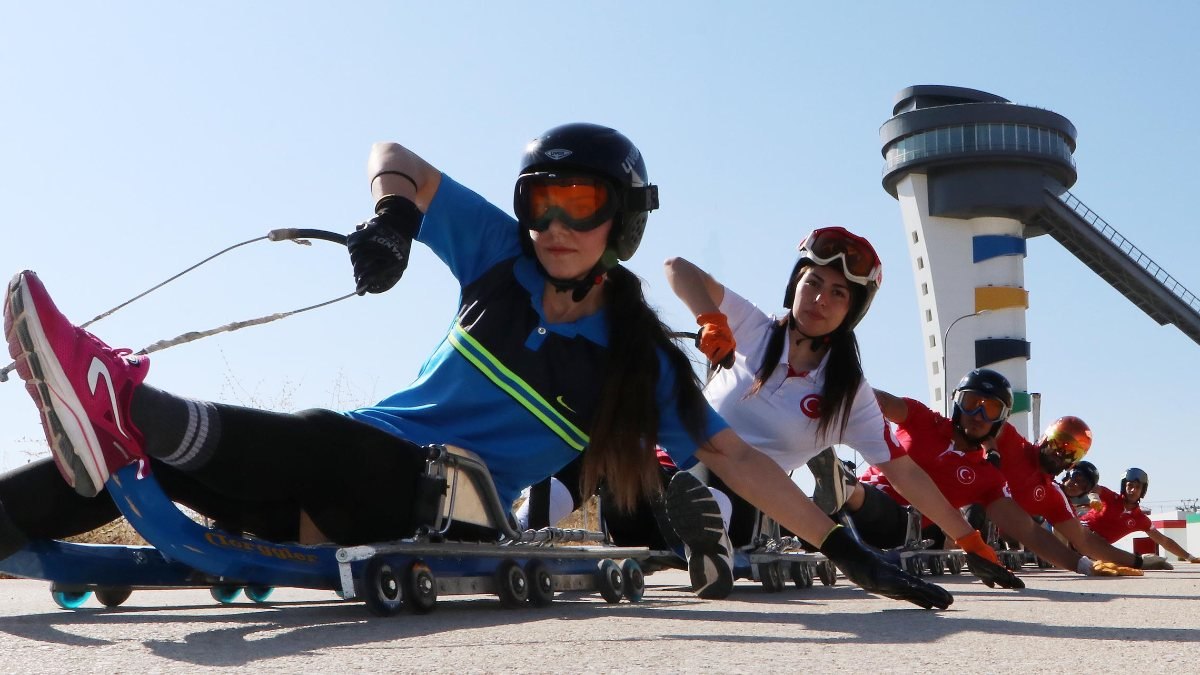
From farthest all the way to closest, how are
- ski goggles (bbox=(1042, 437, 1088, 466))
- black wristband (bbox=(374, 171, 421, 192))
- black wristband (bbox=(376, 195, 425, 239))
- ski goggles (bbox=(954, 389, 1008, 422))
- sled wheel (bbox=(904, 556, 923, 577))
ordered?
ski goggles (bbox=(1042, 437, 1088, 466)), ski goggles (bbox=(954, 389, 1008, 422)), sled wheel (bbox=(904, 556, 923, 577)), black wristband (bbox=(374, 171, 421, 192)), black wristband (bbox=(376, 195, 425, 239))

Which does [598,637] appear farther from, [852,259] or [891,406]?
[891,406]

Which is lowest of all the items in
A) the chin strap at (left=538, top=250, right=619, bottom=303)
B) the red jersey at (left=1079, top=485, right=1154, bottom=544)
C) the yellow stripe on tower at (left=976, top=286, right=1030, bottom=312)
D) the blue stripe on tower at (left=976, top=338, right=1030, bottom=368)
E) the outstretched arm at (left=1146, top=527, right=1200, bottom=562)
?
the outstretched arm at (left=1146, top=527, right=1200, bottom=562)

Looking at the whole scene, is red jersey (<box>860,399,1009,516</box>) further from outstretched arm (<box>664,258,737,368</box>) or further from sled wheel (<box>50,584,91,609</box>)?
sled wheel (<box>50,584,91,609</box>)

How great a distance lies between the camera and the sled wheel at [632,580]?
5.13 meters

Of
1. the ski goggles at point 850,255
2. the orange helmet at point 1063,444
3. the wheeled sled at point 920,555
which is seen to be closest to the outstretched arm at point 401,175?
the ski goggles at point 850,255

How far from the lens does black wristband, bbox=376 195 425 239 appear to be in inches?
142

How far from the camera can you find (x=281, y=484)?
11.8ft

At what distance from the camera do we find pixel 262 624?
138 inches

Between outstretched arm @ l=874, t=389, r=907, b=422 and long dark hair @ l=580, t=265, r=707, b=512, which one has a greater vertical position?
outstretched arm @ l=874, t=389, r=907, b=422

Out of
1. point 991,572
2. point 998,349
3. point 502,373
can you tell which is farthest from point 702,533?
point 998,349

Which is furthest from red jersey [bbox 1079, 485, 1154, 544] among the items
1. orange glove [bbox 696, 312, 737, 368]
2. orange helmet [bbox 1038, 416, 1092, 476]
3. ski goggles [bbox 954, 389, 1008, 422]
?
orange glove [bbox 696, 312, 737, 368]

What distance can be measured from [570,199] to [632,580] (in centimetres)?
184

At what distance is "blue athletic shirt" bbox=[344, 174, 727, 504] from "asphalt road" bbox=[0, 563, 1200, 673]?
0.53 meters

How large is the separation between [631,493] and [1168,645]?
150cm
